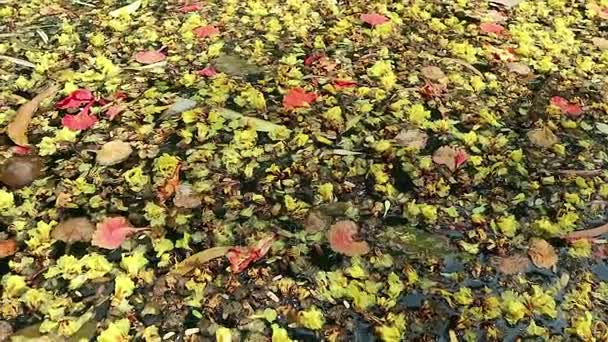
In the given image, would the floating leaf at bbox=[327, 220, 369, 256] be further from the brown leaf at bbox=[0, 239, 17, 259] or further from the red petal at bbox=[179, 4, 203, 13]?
the red petal at bbox=[179, 4, 203, 13]

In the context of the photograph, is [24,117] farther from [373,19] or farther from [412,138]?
[373,19]

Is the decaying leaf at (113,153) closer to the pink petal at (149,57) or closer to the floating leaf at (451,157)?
the pink petal at (149,57)

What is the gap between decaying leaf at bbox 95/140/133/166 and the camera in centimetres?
238

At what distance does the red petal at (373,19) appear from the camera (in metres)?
3.21

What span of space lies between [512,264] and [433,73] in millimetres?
1104

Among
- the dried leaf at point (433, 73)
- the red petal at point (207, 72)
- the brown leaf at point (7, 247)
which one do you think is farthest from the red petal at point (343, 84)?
the brown leaf at point (7, 247)

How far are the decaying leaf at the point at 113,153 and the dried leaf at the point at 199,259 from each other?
56 centimetres

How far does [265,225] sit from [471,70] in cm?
131

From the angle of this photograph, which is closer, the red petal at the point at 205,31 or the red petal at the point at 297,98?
the red petal at the point at 297,98

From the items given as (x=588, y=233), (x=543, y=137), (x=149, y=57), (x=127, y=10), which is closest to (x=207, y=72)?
(x=149, y=57)

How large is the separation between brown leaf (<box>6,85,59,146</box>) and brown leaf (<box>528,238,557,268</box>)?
182cm

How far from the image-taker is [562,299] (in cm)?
194

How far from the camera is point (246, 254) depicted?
204cm

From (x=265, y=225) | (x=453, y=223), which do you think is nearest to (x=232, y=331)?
(x=265, y=225)
